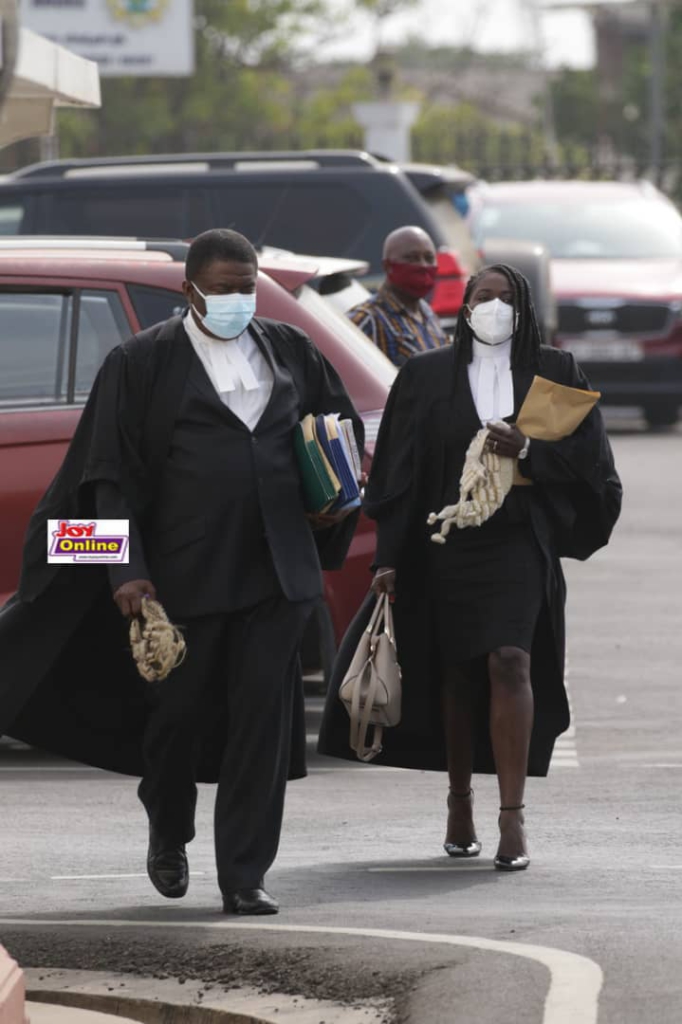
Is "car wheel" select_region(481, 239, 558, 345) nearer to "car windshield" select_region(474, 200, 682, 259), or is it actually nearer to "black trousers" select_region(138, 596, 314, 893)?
"car windshield" select_region(474, 200, 682, 259)

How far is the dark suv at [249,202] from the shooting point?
1392cm

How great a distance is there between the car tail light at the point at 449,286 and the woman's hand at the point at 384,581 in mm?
6822

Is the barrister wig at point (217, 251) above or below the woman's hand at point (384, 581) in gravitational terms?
above

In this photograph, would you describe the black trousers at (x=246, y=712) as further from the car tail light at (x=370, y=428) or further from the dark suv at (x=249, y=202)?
the dark suv at (x=249, y=202)

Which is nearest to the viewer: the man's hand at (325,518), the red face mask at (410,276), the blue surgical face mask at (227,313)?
the blue surgical face mask at (227,313)

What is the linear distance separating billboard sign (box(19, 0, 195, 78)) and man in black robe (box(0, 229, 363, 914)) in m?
28.7

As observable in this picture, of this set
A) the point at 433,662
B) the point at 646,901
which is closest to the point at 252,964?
the point at 646,901

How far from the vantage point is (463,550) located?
6.87m

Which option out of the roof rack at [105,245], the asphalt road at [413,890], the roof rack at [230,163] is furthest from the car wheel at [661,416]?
the roof rack at [105,245]

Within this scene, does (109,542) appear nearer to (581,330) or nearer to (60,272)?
(60,272)

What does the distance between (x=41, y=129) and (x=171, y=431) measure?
363 centimetres

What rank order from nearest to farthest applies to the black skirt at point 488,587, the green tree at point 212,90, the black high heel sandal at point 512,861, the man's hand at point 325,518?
1. the man's hand at point 325,518
2. the black high heel sandal at point 512,861
3. the black skirt at point 488,587
4. the green tree at point 212,90

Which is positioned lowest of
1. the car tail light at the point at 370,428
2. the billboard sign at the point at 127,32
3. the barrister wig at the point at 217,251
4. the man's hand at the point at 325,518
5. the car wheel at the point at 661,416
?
the car wheel at the point at 661,416

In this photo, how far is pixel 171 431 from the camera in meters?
6.20
